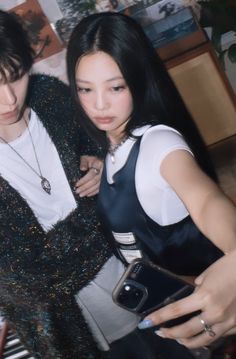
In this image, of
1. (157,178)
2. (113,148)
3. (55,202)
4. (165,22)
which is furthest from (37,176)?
(165,22)

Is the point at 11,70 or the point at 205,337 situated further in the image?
the point at 11,70

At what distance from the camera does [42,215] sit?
0.87 metres

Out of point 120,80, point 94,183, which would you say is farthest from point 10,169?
point 120,80

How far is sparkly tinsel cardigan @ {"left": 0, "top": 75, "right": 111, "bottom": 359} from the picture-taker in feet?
2.69

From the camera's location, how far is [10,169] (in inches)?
33.6

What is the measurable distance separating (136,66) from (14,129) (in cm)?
28

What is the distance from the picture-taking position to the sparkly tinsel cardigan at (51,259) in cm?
82

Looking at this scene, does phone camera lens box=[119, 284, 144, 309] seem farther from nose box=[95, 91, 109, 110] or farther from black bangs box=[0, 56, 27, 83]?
black bangs box=[0, 56, 27, 83]

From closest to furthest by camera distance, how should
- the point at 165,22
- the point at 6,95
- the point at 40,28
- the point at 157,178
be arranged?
the point at 157,178 → the point at 6,95 → the point at 40,28 → the point at 165,22

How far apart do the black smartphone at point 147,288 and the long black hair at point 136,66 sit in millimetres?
305

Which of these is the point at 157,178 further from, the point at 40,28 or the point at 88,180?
the point at 40,28

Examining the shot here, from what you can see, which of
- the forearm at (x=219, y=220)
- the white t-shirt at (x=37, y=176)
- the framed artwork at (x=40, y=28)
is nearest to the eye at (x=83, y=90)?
the white t-shirt at (x=37, y=176)

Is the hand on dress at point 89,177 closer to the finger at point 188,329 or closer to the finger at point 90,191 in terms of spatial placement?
the finger at point 90,191

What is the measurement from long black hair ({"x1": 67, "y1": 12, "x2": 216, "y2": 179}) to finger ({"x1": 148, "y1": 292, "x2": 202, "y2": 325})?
0.40m
